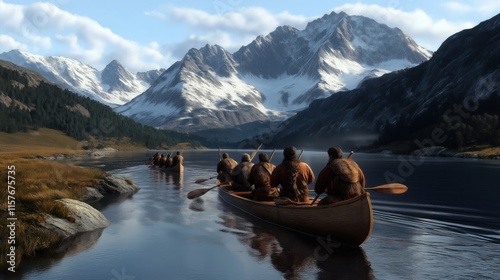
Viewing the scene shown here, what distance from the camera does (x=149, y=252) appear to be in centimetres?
1848

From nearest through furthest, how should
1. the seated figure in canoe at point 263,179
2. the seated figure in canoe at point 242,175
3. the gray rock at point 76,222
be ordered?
the gray rock at point 76,222 < the seated figure in canoe at point 263,179 < the seated figure in canoe at point 242,175

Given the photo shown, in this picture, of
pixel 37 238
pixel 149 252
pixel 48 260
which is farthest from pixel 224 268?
pixel 37 238

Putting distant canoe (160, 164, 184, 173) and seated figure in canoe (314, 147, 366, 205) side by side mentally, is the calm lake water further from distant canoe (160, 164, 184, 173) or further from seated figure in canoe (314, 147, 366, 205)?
distant canoe (160, 164, 184, 173)

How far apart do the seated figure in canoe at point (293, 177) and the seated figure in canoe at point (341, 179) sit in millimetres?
3605

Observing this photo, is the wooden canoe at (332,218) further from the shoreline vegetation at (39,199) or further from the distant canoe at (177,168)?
the distant canoe at (177,168)

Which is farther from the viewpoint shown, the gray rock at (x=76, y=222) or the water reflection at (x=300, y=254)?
the gray rock at (x=76, y=222)

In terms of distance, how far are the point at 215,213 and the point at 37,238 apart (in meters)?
13.4

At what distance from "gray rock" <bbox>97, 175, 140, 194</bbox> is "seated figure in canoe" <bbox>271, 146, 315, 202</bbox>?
20818 millimetres

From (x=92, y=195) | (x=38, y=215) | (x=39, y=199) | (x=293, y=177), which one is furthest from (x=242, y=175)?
(x=38, y=215)

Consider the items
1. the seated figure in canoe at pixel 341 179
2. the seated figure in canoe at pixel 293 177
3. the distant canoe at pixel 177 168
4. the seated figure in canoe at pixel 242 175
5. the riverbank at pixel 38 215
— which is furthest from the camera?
the distant canoe at pixel 177 168

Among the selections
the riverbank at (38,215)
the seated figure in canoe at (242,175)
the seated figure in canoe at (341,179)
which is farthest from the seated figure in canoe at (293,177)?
the riverbank at (38,215)

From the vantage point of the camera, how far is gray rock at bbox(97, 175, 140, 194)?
37525 mm

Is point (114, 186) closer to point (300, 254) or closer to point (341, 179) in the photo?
point (300, 254)

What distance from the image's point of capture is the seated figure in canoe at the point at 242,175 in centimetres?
3115
